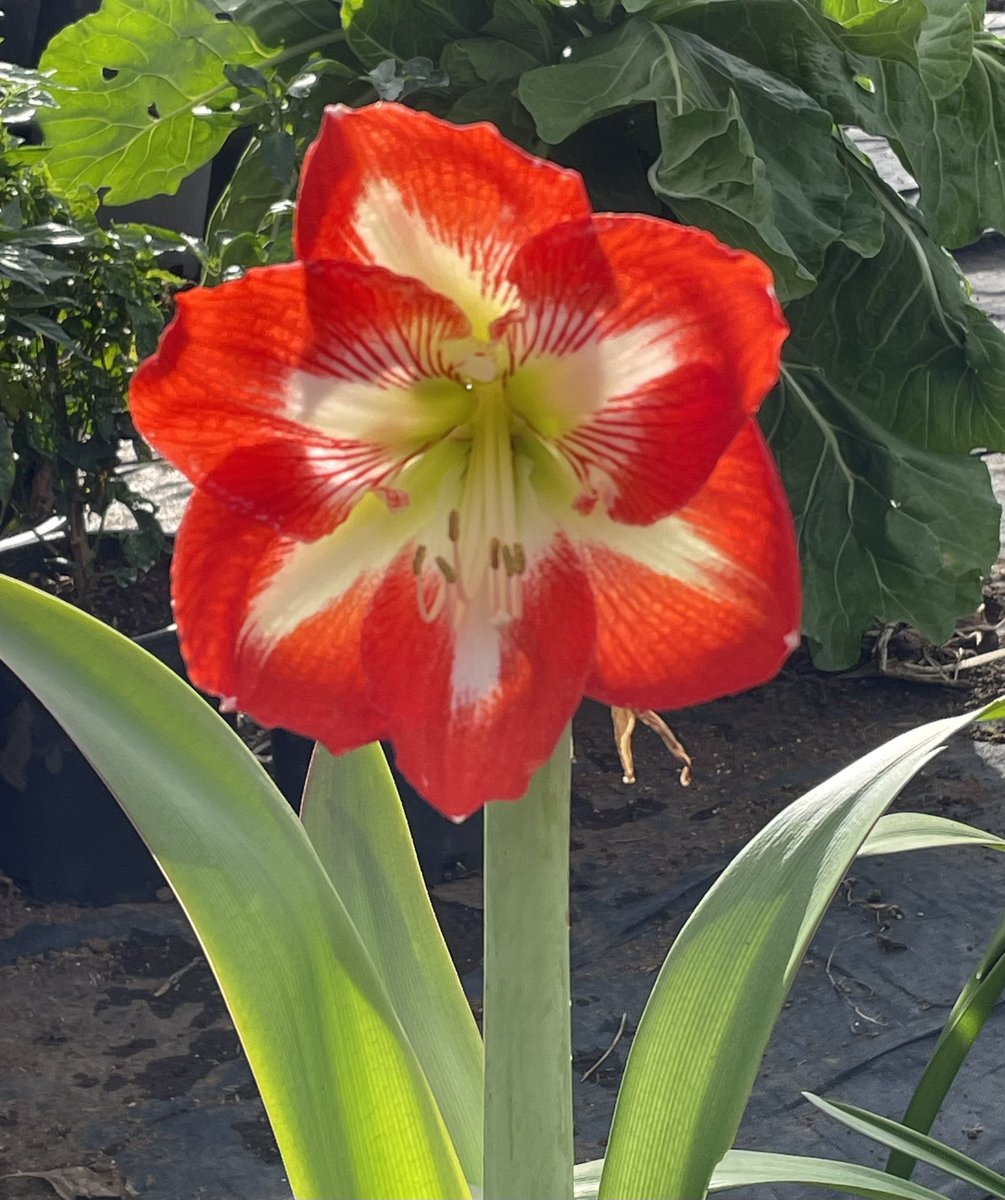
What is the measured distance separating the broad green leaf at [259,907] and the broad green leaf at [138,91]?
45.4 inches

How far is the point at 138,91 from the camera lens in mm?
1602

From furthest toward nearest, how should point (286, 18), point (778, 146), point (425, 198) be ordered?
point (286, 18) < point (778, 146) < point (425, 198)

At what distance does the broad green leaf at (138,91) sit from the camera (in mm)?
1559

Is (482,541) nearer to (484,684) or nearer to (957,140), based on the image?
(484,684)

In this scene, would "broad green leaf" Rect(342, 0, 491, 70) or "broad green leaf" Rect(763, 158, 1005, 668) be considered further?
"broad green leaf" Rect(763, 158, 1005, 668)

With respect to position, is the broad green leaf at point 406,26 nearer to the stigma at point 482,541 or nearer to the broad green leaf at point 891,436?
the broad green leaf at point 891,436

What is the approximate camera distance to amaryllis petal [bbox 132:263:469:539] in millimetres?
337

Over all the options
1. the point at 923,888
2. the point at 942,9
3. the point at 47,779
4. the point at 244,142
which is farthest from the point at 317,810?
the point at 244,142

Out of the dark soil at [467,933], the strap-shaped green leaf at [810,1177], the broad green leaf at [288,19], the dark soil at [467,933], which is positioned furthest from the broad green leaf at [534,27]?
the strap-shaped green leaf at [810,1177]

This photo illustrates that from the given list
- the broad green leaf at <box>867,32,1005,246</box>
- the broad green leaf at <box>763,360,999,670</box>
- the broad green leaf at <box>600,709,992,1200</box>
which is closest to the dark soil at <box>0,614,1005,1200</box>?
the broad green leaf at <box>763,360,999,670</box>

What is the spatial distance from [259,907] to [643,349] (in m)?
0.27

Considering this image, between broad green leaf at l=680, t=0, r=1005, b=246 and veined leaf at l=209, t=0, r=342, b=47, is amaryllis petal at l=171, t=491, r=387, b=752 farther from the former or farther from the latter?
veined leaf at l=209, t=0, r=342, b=47

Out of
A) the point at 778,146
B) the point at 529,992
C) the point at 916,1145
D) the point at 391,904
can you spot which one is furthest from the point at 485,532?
the point at 778,146

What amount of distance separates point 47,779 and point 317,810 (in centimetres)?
113
